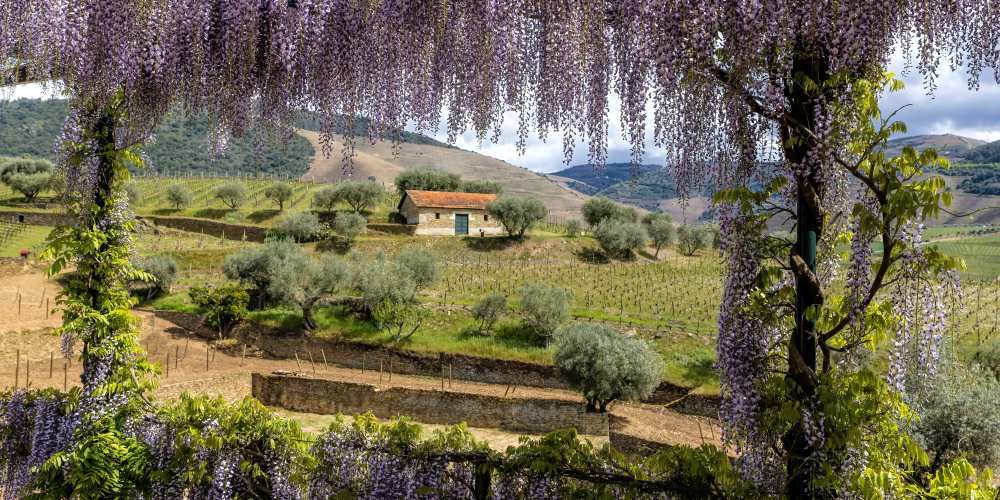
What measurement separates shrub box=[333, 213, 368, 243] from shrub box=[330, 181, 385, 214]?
797cm

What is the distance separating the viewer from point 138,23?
4.55 metres

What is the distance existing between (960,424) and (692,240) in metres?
44.4

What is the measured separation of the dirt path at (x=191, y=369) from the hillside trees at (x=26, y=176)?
28.1 m

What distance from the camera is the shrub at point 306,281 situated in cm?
3126

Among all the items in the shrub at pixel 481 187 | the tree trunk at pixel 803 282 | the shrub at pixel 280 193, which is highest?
the shrub at pixel 481 187

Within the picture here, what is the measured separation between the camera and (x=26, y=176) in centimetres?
5500

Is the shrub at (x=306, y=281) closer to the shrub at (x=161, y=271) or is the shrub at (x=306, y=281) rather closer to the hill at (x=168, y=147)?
the shrub at (x=161, y=271)

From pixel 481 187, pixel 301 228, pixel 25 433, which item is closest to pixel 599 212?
pixel 481 187

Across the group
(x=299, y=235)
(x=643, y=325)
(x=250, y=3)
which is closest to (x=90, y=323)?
(x=250, y=3)

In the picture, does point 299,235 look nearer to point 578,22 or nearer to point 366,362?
point 366,362

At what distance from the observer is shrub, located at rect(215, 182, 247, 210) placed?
192 ft

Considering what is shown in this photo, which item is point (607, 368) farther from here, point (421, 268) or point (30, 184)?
point (30, 184)

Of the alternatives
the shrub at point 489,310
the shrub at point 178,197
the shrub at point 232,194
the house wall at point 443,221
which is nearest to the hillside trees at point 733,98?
the shrub at point 489,310

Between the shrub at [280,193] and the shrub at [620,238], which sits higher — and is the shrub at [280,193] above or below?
above
